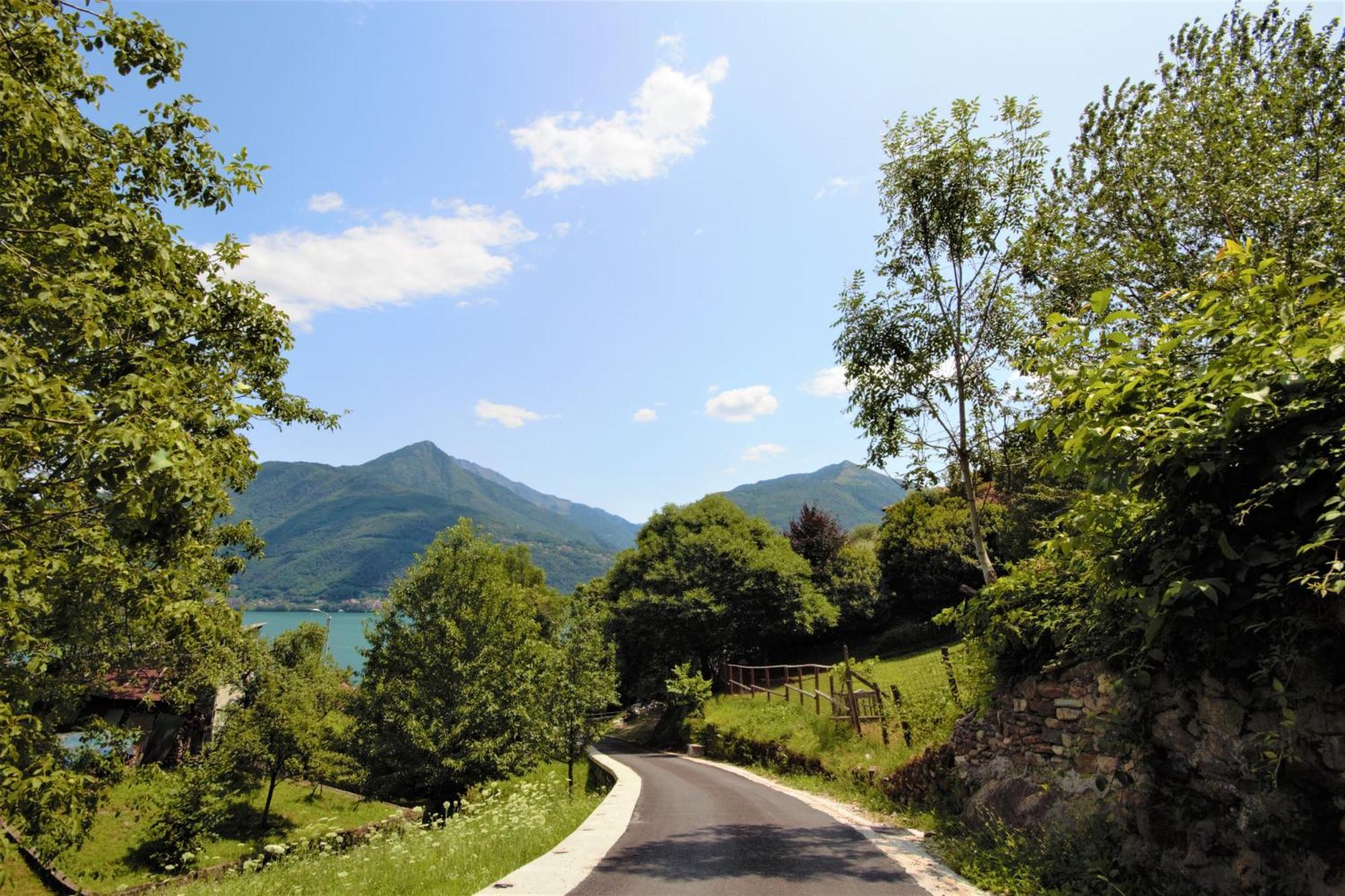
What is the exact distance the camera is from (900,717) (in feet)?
48.2

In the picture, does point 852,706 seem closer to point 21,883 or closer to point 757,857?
point 757,857

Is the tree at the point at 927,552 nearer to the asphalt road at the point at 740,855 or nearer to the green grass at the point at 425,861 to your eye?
the asphalt road at the point at 740,855

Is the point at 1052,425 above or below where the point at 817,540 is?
below

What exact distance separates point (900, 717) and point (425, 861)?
452 inches

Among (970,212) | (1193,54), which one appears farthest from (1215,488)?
(1193,54)

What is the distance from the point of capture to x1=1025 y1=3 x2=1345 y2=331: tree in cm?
1219

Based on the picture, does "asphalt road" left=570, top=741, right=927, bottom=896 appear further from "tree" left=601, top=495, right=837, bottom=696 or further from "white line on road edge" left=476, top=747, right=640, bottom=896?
"tree" left=601, top=495, right=837, bottom=696

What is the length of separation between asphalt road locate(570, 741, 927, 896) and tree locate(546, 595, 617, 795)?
42.8 feet

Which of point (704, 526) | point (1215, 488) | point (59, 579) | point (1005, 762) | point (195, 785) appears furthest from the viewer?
point (704, 526)

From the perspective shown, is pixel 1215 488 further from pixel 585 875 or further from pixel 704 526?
pixel 704 526

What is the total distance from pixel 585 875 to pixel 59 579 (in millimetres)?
6161

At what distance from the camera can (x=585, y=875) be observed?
653cm

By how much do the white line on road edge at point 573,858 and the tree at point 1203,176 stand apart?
12530 mm

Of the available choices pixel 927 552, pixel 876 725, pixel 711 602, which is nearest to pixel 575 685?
pixel 711 602
